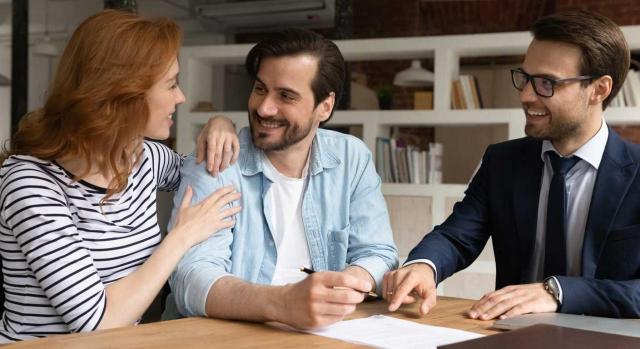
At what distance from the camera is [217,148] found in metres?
1.66

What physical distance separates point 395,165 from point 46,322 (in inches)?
130

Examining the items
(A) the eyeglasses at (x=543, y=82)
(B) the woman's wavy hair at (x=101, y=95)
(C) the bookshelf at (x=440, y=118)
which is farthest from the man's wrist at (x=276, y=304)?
(C) the bookshelf at (x=440, y=118)

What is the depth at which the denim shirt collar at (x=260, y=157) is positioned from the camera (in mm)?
1745

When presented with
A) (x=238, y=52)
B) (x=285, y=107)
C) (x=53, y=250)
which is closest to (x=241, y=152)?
(x=285, y=107)

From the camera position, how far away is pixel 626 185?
63.4 inches

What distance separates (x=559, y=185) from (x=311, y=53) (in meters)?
0.76

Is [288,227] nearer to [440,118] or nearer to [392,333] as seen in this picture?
[392,333]

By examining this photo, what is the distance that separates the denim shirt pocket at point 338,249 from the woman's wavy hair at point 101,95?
22.6 inches

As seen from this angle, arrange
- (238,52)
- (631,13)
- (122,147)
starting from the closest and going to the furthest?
(122,147) < (238,52) < (631,13)

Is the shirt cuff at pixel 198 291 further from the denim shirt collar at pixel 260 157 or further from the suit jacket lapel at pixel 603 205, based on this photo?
the suit jacket lapel at pixel 603 205

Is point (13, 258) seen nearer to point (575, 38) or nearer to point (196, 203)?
point (196, 203)

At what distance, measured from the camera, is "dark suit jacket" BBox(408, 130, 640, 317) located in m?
1.40

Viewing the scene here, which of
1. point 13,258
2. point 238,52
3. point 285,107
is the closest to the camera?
point 13,258

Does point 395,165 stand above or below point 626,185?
below
